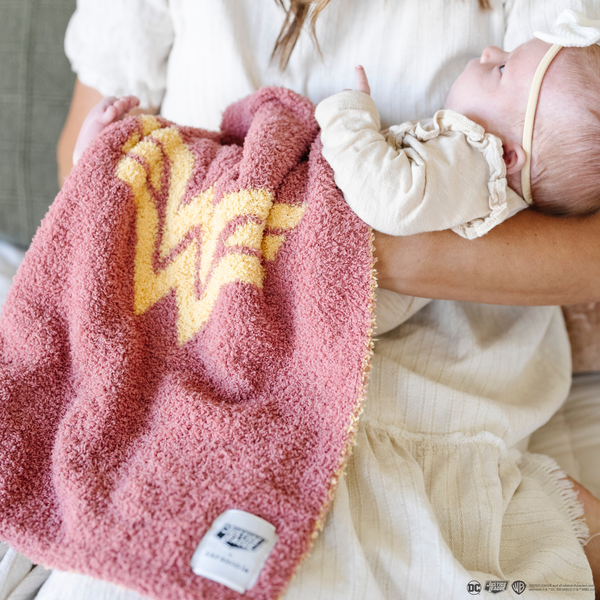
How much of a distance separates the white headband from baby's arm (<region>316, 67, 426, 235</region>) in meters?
0.17

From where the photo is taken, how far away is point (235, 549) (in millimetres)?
535

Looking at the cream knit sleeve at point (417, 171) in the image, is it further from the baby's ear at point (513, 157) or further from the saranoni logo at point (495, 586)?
the saranoni logo at point (495, 586)

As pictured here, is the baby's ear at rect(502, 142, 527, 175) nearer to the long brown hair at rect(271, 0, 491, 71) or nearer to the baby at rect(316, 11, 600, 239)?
the baby at rect(316, 11, 600, 239)

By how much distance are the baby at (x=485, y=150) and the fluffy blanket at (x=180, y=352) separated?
5 cm

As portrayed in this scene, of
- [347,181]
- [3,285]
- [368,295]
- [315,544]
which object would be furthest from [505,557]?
[3,285]

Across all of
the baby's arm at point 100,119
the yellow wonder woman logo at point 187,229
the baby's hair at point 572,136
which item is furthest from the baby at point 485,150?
the baby's arm at point 100,119

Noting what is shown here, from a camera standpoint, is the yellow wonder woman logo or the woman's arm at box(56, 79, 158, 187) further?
the woman's arm at box(56, 79, 158, 187)

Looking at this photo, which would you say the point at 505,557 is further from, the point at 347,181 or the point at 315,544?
the point at 347,181

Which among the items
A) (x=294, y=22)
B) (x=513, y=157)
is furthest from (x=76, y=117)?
(x=513, y=157)

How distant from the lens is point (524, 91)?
2.34 feet

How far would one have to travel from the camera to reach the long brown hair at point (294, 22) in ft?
2.67

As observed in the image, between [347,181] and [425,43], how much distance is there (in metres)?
0.36

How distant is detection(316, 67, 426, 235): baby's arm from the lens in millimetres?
649

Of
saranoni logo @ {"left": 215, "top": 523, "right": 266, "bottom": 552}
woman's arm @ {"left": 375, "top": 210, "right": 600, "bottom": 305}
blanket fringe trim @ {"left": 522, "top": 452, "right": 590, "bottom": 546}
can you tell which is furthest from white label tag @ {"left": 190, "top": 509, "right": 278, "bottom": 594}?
blanket fringe trim @ {"left": 522, "top": 452, "right": 590, "bottom": 546}
